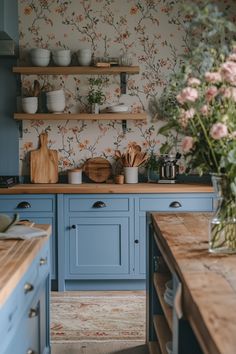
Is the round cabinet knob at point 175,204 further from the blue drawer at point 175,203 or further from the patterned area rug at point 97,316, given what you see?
the patterned area rug at point 97,316

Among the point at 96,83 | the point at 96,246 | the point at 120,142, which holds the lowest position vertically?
the point at 96,246

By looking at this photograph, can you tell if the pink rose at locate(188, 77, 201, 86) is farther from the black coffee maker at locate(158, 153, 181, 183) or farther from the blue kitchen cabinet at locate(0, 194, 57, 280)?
the black coffee maker at locate(158, 153, 181, 183)

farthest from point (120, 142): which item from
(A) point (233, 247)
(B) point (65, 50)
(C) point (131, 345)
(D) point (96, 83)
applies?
(A) point (233, 247)

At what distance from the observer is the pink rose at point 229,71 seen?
180cm

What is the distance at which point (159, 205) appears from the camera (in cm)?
436

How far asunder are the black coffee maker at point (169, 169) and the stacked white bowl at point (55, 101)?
1.03 metres

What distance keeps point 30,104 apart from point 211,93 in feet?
10.1

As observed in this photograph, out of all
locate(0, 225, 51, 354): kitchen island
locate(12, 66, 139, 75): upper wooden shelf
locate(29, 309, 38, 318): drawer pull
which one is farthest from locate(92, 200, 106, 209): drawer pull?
locate(29, 309, 38, 318): drawer pull

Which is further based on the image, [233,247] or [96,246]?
[96,246]

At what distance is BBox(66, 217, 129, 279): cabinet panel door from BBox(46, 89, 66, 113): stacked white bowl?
103 cm

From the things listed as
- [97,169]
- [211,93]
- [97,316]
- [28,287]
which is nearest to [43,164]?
[97,169]

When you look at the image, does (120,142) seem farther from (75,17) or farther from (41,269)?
(41,269)

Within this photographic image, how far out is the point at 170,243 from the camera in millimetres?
2105

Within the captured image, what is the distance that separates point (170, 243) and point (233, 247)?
0.82 ft
